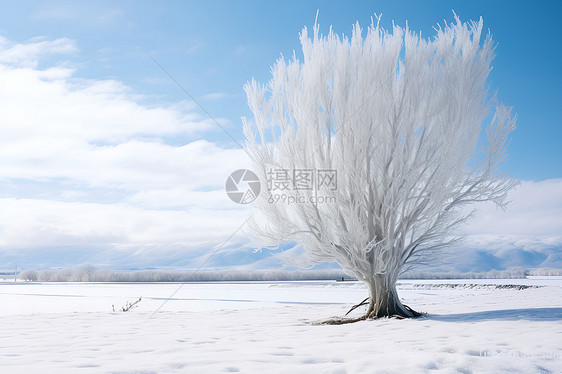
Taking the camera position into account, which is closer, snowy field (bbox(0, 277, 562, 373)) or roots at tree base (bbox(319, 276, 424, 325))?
snowy field (bbox(0, 277, 562, 373))

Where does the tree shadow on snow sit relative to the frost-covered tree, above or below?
below

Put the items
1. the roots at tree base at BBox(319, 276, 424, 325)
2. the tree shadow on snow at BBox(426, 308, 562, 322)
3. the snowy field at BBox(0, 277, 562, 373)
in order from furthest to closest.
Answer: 1. the roots at tree base at BBox(319, 276, 424, 325)
2. the tree shadow on snow at BBox(426, 308, 562, 322)
3. the snowy field at BBox(0, 277, 562, 373)

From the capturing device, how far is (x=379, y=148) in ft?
31.7

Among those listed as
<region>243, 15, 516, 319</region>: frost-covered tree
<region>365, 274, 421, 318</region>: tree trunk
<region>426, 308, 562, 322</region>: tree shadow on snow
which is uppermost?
<region>243, 15, 516, 319</region>: frost-covered tree

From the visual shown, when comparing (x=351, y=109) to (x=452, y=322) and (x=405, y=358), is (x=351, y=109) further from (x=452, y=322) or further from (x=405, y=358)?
(x=405, y=358)

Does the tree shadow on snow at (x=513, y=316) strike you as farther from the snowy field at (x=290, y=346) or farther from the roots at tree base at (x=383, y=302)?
the roots at tree base at (x=383, y=302)

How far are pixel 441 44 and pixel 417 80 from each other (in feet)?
4.13

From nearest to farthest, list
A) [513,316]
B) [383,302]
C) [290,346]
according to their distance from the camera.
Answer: [290,346], [513,316], [383,302]

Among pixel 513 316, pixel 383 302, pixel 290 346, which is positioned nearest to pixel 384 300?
pixel 383 302

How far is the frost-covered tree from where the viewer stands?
9664mm

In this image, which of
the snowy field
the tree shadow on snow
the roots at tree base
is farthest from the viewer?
the roots at tree base

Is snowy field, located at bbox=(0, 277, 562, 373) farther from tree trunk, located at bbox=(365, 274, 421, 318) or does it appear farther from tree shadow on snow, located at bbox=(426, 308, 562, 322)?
tree trunk, located at bbox=(365, 274, 421, 318)

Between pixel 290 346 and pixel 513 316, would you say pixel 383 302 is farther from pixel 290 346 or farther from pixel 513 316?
pixel 290 346

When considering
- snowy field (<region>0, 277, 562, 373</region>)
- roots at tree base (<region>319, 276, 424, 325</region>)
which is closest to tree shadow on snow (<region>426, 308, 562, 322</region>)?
snowy field (<region>0, 277, 562, 373</region>)
